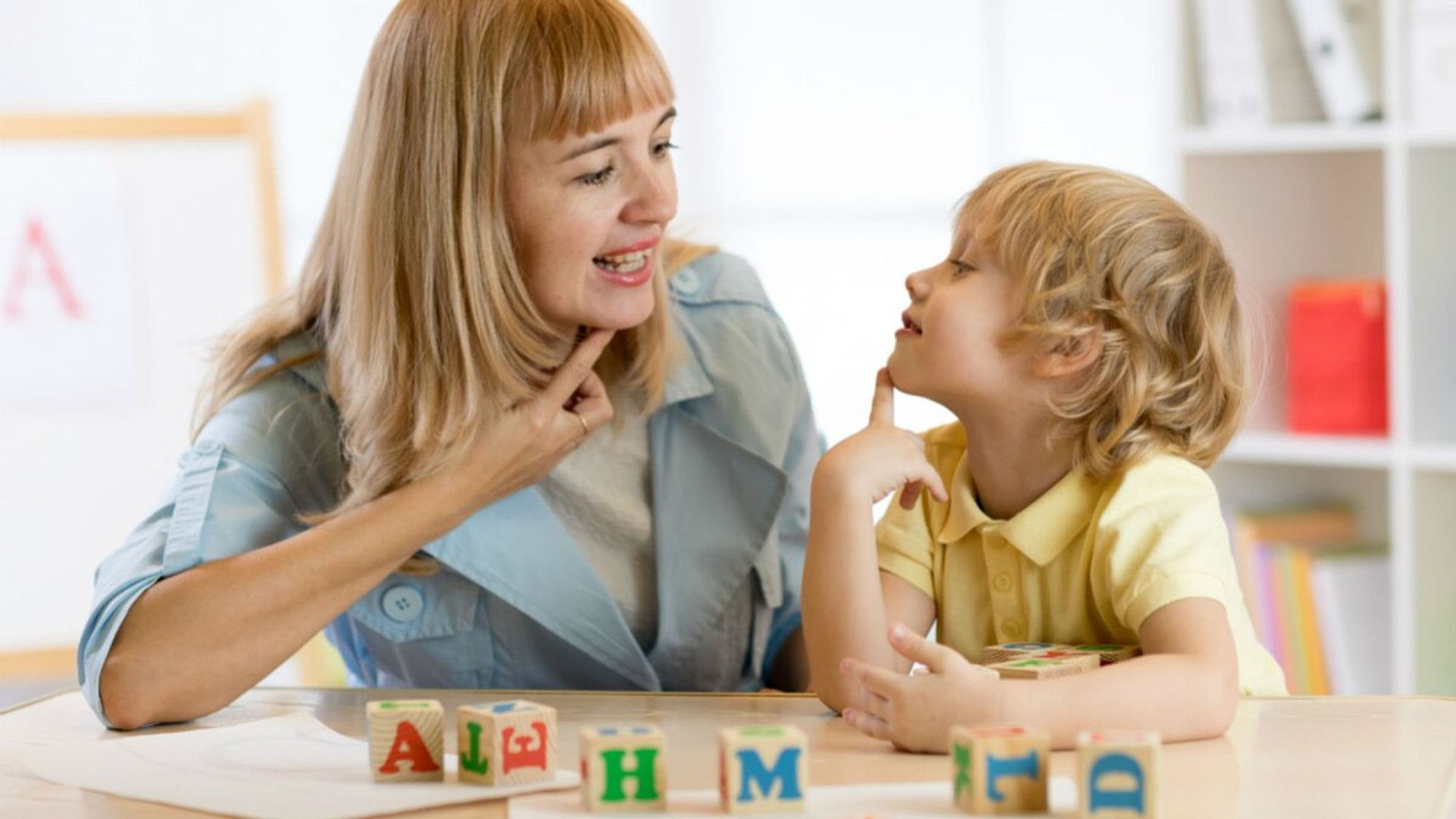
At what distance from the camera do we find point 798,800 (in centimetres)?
94

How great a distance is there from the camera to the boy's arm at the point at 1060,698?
105 centimetres

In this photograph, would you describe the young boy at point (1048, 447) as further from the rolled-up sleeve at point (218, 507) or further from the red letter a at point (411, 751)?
the rolled-up sleeve at point (218, 507)

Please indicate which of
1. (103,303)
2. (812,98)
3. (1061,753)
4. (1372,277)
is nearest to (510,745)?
(1061,753)

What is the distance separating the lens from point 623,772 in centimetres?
95

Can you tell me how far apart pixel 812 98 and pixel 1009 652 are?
199cm

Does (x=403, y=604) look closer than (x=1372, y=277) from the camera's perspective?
Yes

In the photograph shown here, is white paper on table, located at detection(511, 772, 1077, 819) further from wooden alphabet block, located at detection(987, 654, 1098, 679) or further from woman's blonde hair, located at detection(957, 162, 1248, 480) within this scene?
woman's blonde hair, located at detection(957, 162, 1248, 480)

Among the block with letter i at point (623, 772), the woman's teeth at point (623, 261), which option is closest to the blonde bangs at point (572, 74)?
the woman's teeth at point (623, 261)

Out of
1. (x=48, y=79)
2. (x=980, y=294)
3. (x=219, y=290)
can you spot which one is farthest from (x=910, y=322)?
(x=48, y=79)

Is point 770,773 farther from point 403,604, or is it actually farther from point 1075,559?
point 403,604

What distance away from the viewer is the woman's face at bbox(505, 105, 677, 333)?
4.69ft

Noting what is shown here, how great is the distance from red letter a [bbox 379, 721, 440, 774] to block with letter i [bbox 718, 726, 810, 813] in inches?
7.6

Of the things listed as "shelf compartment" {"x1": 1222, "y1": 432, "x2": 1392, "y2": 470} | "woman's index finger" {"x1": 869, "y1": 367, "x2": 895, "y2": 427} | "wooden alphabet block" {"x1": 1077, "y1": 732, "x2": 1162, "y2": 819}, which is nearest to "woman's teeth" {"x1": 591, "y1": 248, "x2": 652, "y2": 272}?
"woman's index finger" {"x1": 869, "y1": 367, "x2": 895, "y2": 427}

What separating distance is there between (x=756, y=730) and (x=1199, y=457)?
51cm
